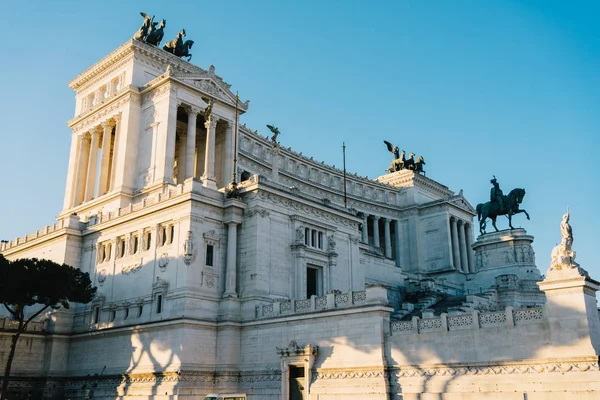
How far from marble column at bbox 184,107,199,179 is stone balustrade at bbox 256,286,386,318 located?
82.1ft

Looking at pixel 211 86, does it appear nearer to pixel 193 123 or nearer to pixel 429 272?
pixel 193 123

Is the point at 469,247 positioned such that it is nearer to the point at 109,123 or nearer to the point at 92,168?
the point at 109,123

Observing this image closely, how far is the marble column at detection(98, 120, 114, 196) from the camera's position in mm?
66625

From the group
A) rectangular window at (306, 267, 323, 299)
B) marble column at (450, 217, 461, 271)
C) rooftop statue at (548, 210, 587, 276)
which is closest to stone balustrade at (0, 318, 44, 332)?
rectangular window at (306, 267, 323, 299)

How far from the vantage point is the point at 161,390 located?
132 feet

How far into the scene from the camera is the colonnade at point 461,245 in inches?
3745

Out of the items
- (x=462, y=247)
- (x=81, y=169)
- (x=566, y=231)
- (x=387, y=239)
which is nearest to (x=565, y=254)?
(x=566, y=231)

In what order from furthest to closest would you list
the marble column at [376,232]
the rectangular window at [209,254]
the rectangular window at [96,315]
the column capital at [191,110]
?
the marble column at [376,232], the column capital at [191,110], the rectangular window at [96,315], the rectangular window at [209,254]

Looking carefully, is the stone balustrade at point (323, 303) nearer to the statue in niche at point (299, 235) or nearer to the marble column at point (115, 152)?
the statue in niche at point (299, 235)

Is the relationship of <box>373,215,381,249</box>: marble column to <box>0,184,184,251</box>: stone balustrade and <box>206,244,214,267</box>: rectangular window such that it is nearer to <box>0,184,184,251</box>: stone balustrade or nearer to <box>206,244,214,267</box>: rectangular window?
<box>0,184,184,251</box>: stone balustrade

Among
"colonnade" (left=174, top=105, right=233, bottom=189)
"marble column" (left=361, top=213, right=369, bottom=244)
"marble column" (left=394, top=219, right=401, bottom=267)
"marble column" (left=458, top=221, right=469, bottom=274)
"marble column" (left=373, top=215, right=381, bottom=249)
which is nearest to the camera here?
"colonnade" (left=174, top=105, right=233, bottom=189)

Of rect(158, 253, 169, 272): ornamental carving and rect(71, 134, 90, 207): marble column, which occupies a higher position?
rect(71, 134, 90, 207): marble column

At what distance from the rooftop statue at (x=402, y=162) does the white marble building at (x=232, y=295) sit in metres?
38.5

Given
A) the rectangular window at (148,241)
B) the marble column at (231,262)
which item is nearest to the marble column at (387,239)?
the marble column at (231,262)
